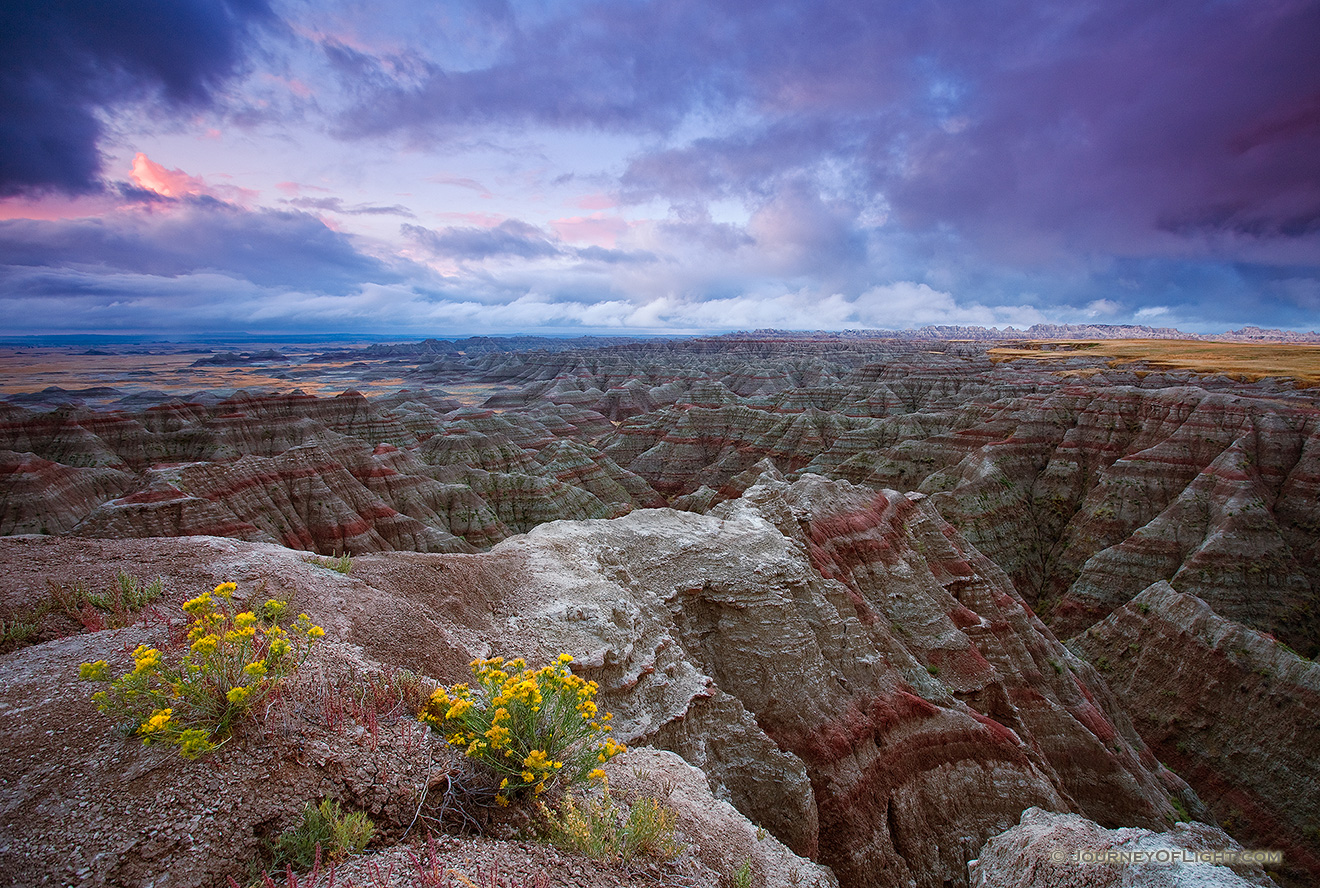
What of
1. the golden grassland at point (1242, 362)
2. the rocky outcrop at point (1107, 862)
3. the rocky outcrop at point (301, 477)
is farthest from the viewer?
the golden grassland at point (1242, 362)

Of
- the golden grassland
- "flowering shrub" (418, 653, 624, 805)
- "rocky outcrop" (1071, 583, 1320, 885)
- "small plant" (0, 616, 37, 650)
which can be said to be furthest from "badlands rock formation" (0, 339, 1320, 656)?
Answer: "flowering shrub" (418, 653, 624, 805)

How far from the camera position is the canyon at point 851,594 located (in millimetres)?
9789

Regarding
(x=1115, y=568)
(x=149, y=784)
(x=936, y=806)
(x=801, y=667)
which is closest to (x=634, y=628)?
(x=801, y=667)

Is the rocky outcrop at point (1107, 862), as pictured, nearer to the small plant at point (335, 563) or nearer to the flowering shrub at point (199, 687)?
the flowering shrub at point (199, 687)

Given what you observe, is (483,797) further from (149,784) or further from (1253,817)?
(1253,817)

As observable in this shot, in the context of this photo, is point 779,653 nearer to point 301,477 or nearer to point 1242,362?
point 301,477

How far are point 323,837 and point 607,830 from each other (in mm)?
2491

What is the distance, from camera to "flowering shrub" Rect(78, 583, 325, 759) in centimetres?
412

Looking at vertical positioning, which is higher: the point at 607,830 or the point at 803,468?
the point at 607,830

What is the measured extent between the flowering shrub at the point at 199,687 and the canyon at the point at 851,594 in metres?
0.35

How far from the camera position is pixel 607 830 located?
17.3ft

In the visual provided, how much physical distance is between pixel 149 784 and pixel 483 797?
8.42 feet

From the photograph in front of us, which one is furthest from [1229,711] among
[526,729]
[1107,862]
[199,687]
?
[199,687]

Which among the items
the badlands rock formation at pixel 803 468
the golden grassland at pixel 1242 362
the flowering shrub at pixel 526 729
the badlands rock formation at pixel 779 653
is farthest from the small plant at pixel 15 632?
the golden grassland at pixel 1242 362
